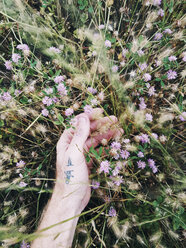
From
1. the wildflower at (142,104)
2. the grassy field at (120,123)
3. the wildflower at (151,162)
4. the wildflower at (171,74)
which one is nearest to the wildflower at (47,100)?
the grassy field at (120,123)

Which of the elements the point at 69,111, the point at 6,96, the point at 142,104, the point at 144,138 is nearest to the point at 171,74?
the point at 142,104

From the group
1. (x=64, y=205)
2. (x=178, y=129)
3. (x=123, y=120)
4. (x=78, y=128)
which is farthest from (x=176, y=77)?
(x=64, y=205)

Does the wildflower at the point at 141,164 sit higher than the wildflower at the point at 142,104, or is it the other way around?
the wildflower at the point at 142,104

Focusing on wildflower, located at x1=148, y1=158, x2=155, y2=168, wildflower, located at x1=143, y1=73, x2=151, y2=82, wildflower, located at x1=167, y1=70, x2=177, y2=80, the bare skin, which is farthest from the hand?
wildflower, located at x1=167, y1=70, x2=177, y2=80

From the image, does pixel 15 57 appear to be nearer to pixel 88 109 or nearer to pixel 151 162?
pixel 88 109

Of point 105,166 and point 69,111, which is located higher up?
point 69,111

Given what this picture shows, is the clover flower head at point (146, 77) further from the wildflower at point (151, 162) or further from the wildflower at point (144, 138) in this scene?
the wildflower at point (151, 162)
